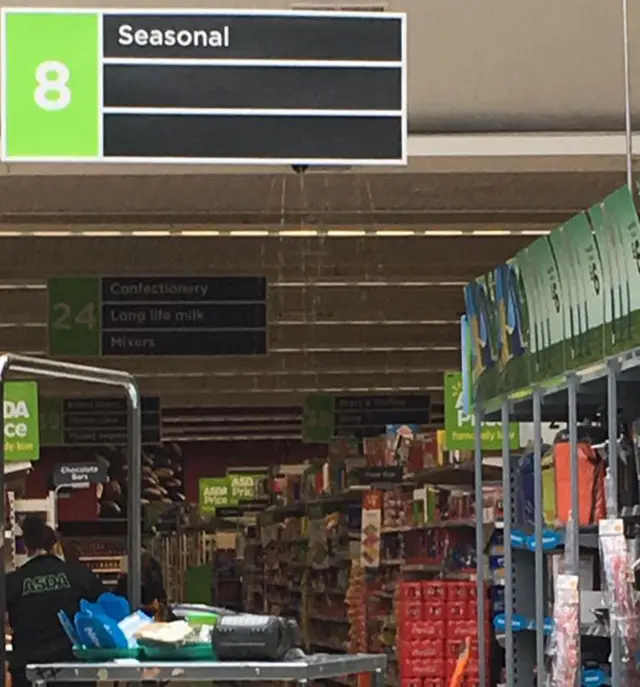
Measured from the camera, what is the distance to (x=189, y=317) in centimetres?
1327

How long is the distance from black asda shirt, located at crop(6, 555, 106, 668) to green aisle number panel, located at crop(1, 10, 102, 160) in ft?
8.11

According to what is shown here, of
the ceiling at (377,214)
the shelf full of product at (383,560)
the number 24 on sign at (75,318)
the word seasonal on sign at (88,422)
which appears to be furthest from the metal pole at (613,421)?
the word seasonal on sign at (88,422)

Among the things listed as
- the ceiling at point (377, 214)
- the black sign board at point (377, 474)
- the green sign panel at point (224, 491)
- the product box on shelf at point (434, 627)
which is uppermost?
the ceiling at point (377, 214)

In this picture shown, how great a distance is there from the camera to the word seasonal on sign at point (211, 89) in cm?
589

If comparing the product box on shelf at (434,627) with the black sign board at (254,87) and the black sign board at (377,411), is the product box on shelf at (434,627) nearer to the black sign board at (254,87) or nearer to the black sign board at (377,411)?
the black sign board at (254,87)

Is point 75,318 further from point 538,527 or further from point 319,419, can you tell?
point 319,419

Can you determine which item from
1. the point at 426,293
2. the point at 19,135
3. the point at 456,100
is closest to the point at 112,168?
the point at 456,100

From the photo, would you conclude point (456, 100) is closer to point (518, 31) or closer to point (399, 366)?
point (518, 31)

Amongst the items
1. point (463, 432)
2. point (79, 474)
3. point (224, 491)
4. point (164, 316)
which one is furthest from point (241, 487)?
point (463, 432)

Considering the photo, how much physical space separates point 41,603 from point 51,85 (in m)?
2.81

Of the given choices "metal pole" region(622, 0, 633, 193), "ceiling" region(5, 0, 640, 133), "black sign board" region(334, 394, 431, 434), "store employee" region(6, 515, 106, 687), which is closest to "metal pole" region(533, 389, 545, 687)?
"metal pole" region(622, 0, 633, 193)

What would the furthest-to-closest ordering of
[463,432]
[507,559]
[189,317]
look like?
[189,317] → [463,432] → [507,559]

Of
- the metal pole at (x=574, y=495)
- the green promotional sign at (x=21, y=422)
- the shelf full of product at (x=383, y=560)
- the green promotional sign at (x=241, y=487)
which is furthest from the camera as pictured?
the green promotional sign at (x=241, y=487)

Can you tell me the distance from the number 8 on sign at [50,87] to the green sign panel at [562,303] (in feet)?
5.94
